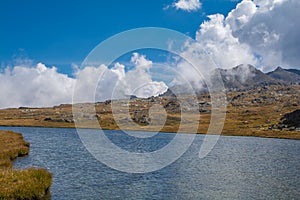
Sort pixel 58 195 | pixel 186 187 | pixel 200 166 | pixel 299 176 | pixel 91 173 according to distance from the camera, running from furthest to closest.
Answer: pixel 200 166
pixel 299 176
pixel 91 173
pixel 186 187
pixel 58 195

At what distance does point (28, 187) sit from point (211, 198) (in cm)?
2126

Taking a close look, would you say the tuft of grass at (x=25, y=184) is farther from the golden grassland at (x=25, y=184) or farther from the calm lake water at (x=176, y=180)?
the calm lake water at (x=176, y=180)

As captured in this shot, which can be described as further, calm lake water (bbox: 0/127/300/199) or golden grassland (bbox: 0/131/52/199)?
calm lake water (bbox: 0/127/300/199)

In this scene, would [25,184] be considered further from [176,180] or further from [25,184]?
[176,180]

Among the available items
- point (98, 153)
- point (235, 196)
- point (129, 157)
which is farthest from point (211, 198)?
point (98, 153)

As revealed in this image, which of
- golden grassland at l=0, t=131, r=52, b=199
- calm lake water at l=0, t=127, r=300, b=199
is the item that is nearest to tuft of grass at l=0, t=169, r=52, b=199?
golden grassland at l=0, t=131, r=52, b=199

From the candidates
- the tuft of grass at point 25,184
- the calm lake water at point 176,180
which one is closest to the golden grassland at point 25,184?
the tuft of grass at point 25,184

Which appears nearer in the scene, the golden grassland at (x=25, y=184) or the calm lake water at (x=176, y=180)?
the golden grassland at (x=25, y=184)

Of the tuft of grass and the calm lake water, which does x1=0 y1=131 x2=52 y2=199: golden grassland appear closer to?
the tuft of grass

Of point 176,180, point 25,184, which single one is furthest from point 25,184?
point 176,180

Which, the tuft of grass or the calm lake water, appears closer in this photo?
the tuft of grass

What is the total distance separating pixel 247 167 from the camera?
224 feet

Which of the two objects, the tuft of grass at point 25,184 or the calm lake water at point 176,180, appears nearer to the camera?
the tuft of grass at point 25,184

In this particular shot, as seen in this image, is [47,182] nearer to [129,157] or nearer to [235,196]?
[235,196]
